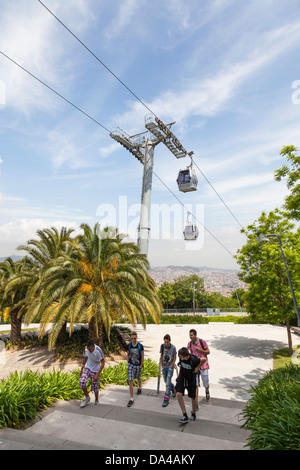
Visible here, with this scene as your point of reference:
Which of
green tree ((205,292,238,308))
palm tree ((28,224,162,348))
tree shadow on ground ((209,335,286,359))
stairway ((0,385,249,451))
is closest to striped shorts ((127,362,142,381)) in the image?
stairway ((0,385,249,451))

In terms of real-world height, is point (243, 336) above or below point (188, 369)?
below

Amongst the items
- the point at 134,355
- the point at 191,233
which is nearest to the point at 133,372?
the point at 134,355

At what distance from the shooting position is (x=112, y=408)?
5527 millimetres

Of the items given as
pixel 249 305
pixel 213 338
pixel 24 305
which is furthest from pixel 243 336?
pixel 24 305

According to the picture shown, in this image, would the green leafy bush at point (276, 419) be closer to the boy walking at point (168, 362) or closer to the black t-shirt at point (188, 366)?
the black t-shirt at point (188, 366)

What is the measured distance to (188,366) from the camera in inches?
200

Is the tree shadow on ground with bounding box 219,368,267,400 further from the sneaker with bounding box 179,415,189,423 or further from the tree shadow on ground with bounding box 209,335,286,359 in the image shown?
the sneaker with bounding box 179,415,189,423

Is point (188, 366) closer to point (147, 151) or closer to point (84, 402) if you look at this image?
point (84, 402)

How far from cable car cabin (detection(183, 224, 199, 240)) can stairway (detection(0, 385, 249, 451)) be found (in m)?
Answer: 13.8

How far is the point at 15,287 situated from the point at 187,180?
1262cm

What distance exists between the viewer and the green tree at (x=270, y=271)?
1324 cm

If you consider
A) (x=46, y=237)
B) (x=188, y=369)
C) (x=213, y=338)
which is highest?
(x=46, y=237)
